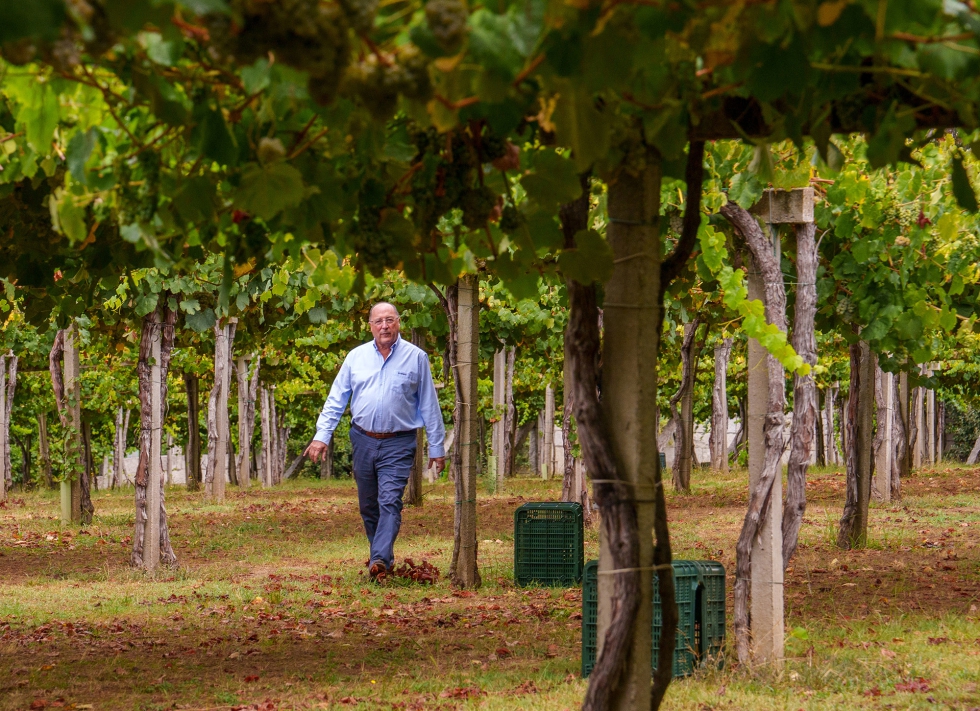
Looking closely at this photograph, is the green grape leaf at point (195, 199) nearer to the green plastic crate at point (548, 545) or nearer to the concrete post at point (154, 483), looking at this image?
the green plastic crate at point (548, 545)

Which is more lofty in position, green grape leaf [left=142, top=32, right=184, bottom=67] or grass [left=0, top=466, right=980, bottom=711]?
green grape leaf [left=142, top=32, right=184, bottom=67]

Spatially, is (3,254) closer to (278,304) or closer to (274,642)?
(274,642)

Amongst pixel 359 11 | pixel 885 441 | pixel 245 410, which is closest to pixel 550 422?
pixel 245 410

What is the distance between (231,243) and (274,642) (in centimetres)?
355

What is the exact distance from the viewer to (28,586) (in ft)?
27.3

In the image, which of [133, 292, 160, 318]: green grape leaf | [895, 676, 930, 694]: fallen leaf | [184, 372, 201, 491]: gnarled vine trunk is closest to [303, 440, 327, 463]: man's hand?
[133, 292, 160, 318]: green grape leaf

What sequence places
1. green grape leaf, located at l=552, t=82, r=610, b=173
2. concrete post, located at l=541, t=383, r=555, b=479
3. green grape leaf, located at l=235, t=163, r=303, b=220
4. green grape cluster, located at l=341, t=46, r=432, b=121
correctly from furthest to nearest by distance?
concrete post, located at l=541, t=383, r=555, b=479 < green grape leaf, located at l=235, t=163, r=303, b=220 < green grape leaf, located at l=552, t=82, r=610, b=173 < green grape cluster, located at l=341, t=46, r=432, b=121

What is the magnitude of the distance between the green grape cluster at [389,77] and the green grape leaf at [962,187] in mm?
1333

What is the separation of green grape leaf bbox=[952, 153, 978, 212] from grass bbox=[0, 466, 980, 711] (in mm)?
2461

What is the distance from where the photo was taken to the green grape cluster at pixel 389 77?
167 centimetres

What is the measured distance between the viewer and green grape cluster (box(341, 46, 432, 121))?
167cm

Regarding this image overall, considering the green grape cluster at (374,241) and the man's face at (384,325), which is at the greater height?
the man's face at (384,325)

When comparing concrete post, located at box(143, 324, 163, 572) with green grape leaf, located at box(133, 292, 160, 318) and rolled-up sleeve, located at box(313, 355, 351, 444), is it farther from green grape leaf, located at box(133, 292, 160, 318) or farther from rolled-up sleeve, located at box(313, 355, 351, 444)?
rolled-up sleeve, located at box(313, 355, 351, 444)

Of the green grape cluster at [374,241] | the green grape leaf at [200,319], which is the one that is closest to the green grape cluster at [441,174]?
the green grape cluster at [374,241]
